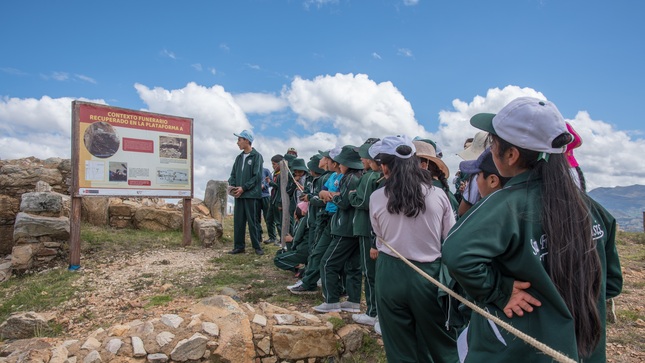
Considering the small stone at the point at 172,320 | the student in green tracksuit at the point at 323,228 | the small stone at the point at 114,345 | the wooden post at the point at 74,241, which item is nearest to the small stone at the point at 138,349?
the small stone at the point at 114,345

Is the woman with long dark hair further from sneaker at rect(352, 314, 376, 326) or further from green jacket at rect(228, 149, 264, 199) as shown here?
green jacket at rect(228, 149, 264, 199)

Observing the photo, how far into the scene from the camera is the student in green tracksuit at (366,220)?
3906 mm

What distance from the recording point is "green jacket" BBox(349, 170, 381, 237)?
154 inches

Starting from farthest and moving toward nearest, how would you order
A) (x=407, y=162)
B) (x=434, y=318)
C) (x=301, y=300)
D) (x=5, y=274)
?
(x=5, y=274) < (x=301, y=300) < (x=407, y=162) < (x=434, y=318)

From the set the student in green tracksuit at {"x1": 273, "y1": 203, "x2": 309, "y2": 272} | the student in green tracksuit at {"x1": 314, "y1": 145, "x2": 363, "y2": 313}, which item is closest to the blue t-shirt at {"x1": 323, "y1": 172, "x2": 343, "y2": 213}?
the student in green tracksuit at {"x1": 314, "y1": 145, "x2": 363, "y2": 313}

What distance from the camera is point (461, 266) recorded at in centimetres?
149

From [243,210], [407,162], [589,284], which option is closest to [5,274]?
[243,210]

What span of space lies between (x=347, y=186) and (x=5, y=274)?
5.79 metres

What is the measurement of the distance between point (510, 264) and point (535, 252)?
94 millimetres

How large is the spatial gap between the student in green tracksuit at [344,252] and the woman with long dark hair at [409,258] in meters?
1.32

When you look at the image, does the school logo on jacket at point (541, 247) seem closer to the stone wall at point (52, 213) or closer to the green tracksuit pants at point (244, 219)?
the green tracksuit pants at point (244, 219)

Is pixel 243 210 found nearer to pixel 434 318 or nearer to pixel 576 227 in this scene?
pixel 434 318

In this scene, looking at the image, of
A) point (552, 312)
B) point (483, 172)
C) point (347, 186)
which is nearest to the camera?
point (552, 312)

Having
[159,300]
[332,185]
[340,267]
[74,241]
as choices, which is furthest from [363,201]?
[74,241]
